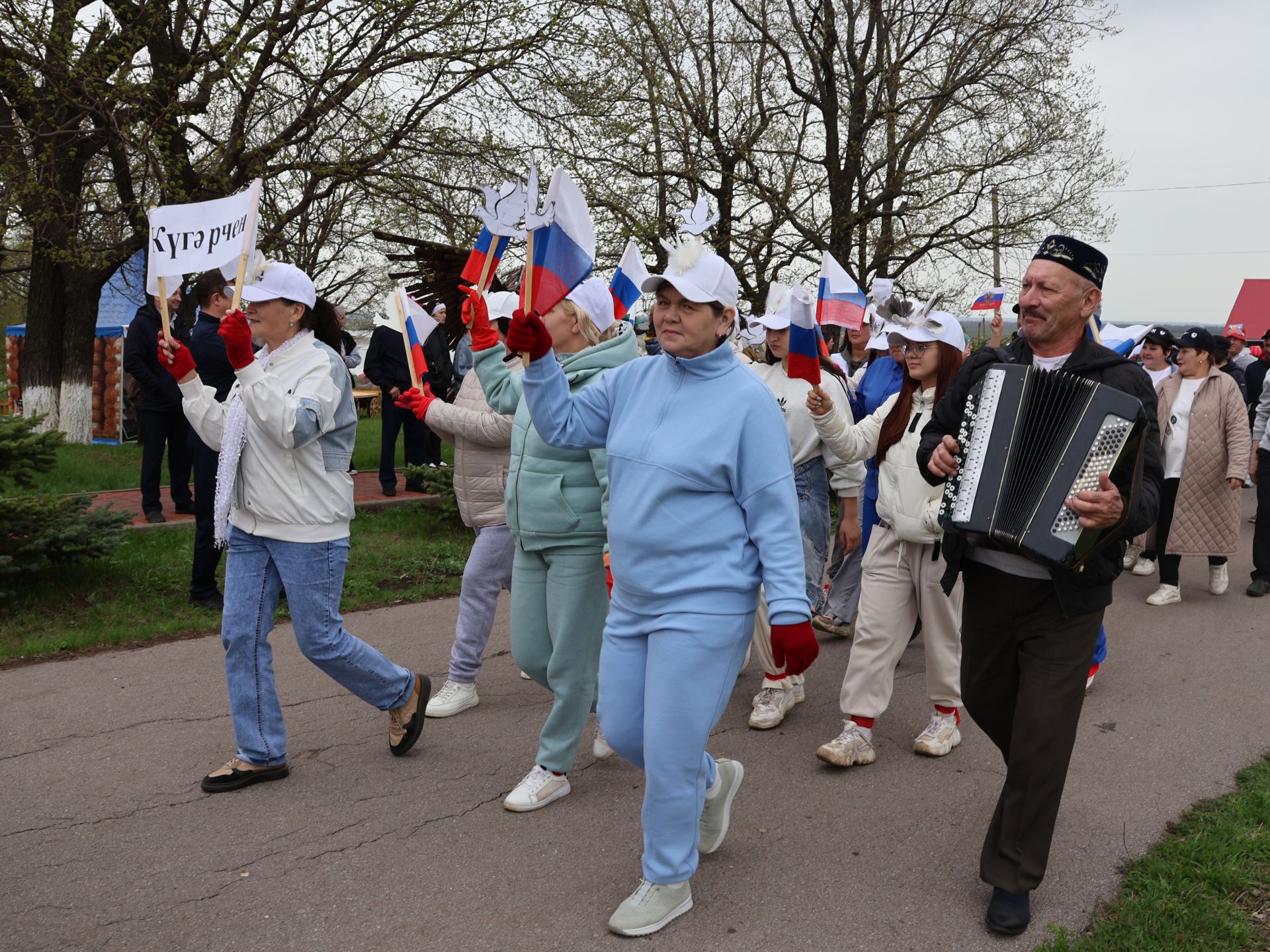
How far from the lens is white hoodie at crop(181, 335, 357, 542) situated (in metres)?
4.20

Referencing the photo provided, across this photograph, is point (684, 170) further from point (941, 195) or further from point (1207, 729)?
point (1207, 729)

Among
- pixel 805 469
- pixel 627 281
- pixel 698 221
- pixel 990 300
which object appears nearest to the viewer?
pixel 698 221

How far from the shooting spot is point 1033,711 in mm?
3391

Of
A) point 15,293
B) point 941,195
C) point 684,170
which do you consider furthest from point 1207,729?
point 15,293

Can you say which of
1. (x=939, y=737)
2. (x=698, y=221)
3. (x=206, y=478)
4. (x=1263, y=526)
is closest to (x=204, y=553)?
(x=206, y=478)

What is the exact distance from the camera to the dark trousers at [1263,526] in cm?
842

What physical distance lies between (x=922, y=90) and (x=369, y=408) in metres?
16.4

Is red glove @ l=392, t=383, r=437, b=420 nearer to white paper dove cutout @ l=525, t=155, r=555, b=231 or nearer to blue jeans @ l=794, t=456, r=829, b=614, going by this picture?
white paper dove cutout @ l=525, t=155, r=555, b=231

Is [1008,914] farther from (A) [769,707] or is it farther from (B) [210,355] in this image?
(B) [210,355]

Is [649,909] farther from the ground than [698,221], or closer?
closer

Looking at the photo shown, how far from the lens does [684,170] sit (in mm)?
18469

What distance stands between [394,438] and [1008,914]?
9.50 meters

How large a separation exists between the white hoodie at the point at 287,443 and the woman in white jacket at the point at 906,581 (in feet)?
Result: 6.53

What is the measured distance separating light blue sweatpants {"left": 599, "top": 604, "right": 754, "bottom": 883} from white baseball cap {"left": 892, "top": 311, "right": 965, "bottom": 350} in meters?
1.87
